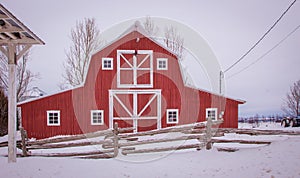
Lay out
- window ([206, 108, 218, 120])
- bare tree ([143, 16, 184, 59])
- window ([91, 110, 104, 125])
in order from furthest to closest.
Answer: bare tree ([143, 16, 184, 59]) → window ([206, 108, 218, 120]) → window ([91, 110, 104, 125])

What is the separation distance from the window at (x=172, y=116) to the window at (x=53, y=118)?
8.03 metres

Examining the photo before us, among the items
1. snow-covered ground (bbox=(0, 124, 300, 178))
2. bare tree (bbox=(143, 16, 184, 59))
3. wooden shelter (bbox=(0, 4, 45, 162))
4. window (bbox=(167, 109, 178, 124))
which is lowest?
snow-covered ground (bbox=(0, 124, 300, 178))

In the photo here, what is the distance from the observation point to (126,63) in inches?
704

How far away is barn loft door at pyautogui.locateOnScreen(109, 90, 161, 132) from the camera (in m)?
17.7

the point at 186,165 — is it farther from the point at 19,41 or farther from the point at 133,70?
the point at 133,70

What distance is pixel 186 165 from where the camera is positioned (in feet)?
26.0

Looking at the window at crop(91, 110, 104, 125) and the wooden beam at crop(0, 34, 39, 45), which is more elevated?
the wooden beam at crop(0, 34, 39, 45)

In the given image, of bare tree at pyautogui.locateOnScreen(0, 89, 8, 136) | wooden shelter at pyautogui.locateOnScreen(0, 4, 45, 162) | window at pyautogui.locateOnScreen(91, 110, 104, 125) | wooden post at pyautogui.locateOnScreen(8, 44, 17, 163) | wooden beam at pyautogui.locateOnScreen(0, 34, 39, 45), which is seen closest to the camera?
wooden shelter at pyautogui.locateOnScreen(0, 4, 45, 162)

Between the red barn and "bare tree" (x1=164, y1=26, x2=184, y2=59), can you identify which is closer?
the red barn

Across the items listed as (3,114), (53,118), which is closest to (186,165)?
(53,118)

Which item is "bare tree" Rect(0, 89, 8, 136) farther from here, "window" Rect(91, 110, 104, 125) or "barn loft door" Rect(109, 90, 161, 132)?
"barn loft door" Rect(109, 90, 161, 132)

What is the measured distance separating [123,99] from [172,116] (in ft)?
12.9

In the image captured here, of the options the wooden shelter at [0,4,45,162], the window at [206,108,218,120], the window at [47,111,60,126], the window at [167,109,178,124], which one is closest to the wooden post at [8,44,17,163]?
the wooden shelter at [0,4,45,162]

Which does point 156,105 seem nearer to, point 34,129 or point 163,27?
point 34,129
